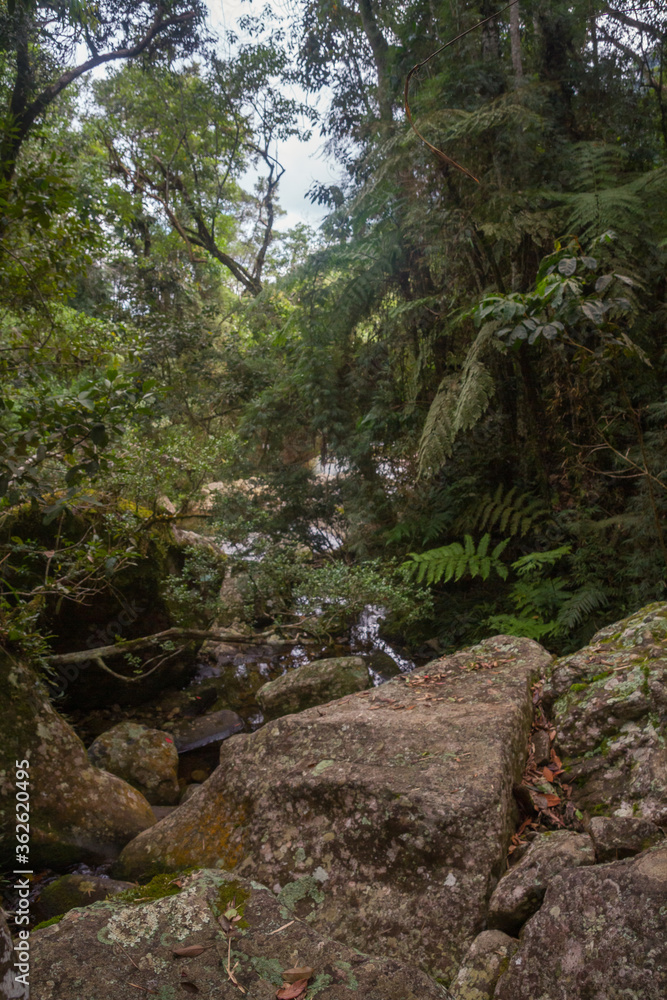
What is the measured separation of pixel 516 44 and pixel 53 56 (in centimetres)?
479

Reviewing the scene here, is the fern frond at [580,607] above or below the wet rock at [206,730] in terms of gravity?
above

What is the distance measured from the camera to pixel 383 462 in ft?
19.6

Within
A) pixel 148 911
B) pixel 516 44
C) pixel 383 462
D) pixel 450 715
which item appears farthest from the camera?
pixel 383 462

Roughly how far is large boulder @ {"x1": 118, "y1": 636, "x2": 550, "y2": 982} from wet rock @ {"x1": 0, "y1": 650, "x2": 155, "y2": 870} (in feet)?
1.27

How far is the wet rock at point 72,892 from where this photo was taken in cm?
268

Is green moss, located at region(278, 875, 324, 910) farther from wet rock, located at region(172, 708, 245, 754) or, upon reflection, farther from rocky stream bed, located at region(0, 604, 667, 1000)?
wet rock, located at region(172, 708, 245, 754)

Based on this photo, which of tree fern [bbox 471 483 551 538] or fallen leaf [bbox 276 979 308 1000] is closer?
fallen leaf [bbox 276 979 308 1000]

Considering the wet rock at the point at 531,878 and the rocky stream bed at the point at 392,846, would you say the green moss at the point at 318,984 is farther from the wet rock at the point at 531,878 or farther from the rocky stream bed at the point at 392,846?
the wet rock at the point at 531,878

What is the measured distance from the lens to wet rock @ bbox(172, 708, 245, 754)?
4.63 m

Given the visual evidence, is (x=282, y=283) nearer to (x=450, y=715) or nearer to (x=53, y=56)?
(x=53, y=56)

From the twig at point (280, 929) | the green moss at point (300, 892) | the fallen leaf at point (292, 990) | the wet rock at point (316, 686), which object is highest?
the wet rock at point (316, 686)

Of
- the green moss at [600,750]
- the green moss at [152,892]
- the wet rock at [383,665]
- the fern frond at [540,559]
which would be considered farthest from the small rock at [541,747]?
the wet rock at [383,665]

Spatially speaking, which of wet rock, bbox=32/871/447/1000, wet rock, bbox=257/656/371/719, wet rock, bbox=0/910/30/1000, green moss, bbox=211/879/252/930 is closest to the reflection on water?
wet rock, bbox=257/656/371/719

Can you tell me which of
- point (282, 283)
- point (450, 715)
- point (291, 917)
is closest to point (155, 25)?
point (282, 283)
